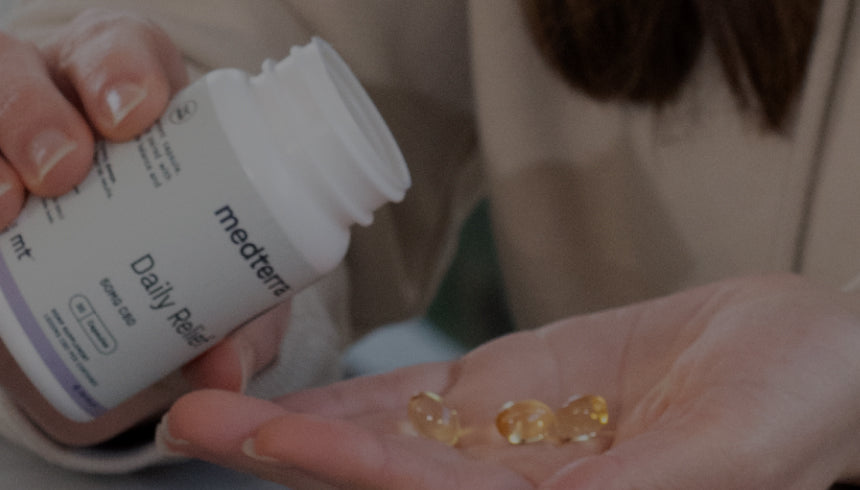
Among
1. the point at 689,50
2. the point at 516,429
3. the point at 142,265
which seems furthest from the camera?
the point at 689,50

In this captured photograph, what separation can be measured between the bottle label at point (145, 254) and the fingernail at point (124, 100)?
0.02 m

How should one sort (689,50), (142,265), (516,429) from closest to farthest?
1. (142,265)
2. (516,429)
3. (689,50)

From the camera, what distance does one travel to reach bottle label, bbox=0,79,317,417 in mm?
369

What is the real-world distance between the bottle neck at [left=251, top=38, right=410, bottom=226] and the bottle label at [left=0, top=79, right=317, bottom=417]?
0.09 feet

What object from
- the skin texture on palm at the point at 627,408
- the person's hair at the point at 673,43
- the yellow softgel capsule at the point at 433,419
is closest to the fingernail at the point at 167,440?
the skin texture on palm at the point at 627,408

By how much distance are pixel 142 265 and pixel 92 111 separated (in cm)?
10

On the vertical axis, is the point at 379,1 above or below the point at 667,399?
above

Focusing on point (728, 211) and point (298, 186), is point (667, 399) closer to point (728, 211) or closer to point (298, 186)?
point (298, 186)

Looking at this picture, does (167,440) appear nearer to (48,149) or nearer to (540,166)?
(48,149)

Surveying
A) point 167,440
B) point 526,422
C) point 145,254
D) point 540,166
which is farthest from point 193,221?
point 540,166

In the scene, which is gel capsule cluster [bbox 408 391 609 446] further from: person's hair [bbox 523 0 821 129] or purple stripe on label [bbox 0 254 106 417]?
person's hair [bbox 523 0 821 129]

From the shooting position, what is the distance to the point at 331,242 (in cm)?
40

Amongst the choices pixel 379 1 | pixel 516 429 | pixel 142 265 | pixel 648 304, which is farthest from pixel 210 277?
pixel 379 1

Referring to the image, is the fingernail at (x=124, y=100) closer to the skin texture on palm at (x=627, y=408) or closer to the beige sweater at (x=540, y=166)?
the skin texture on palm at (x=627, y=408)
